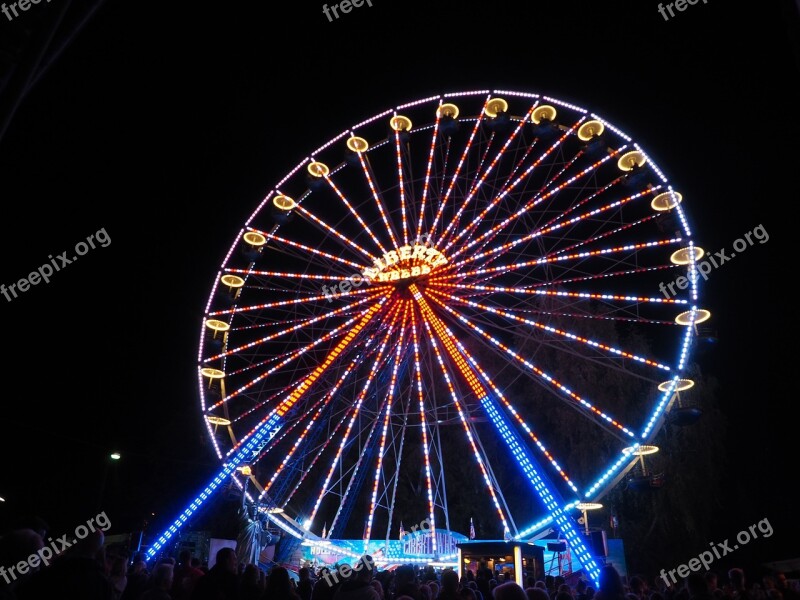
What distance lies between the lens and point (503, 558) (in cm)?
1200

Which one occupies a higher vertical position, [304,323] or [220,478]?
[304,323]

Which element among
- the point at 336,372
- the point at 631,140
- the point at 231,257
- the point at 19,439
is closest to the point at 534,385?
the point at 336,372

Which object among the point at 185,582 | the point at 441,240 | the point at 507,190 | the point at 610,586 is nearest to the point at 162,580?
the point at 185,582

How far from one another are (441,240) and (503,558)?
22.6 ft

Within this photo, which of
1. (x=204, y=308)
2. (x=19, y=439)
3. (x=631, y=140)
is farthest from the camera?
(x=19, y=439)

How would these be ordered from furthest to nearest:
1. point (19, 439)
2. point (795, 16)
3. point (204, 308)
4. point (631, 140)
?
point (19, 439) < point (204, 308) < point (631, 140) < point (795, 16)

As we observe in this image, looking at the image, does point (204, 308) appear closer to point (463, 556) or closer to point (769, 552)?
point (463, 556)

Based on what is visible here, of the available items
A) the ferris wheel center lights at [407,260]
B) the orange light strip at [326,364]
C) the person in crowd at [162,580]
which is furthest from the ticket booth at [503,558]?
the person in crowd at [162,580]

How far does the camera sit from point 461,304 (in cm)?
Answer: 1359

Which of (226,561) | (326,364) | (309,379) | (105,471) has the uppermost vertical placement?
(326,364)

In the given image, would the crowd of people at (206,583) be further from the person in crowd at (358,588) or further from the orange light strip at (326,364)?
the orange light strip at (326,364)

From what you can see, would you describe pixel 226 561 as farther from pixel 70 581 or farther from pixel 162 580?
pixel 70 581

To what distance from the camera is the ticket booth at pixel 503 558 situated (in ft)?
39.1

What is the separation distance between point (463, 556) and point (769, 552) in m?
18.2
